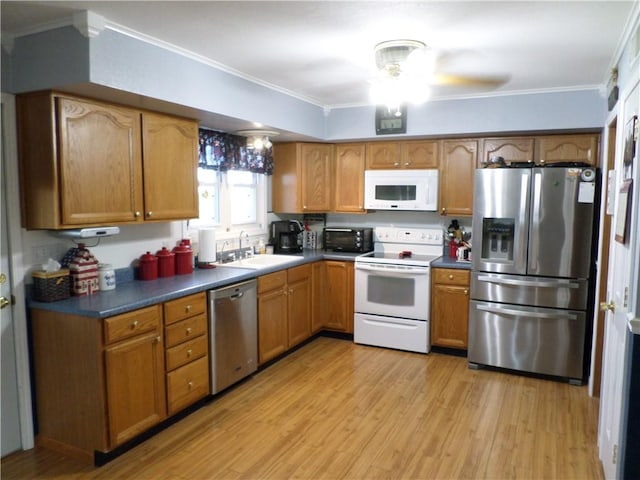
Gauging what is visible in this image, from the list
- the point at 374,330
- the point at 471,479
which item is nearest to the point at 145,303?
the point at 471,479

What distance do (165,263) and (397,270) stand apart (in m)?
2.05

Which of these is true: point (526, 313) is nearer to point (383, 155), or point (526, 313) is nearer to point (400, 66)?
point (383, 155)

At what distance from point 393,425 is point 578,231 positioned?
2.05m

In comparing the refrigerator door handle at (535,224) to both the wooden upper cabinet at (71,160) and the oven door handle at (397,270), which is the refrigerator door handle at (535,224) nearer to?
the oven door handle at (397,270)

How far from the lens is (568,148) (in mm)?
3984

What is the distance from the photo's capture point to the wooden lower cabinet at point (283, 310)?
3.79 meters

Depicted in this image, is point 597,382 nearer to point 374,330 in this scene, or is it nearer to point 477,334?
point 477,334

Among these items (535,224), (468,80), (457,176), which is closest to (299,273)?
(457,176)

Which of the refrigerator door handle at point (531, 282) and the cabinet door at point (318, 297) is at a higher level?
the refrigerator door handle at point (531, 282)

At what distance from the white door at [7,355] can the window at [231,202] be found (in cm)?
142

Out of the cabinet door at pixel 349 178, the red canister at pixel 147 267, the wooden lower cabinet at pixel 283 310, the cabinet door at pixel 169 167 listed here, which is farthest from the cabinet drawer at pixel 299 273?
the red canister at pixel 147 267

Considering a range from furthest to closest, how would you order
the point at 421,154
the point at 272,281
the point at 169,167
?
1. the point at 421,154
2. the point at 272,281
3. the point at 169,167

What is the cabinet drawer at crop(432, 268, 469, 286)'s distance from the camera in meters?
4.14

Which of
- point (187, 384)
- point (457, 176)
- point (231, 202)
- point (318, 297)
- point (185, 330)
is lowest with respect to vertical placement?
point (187, 384)
